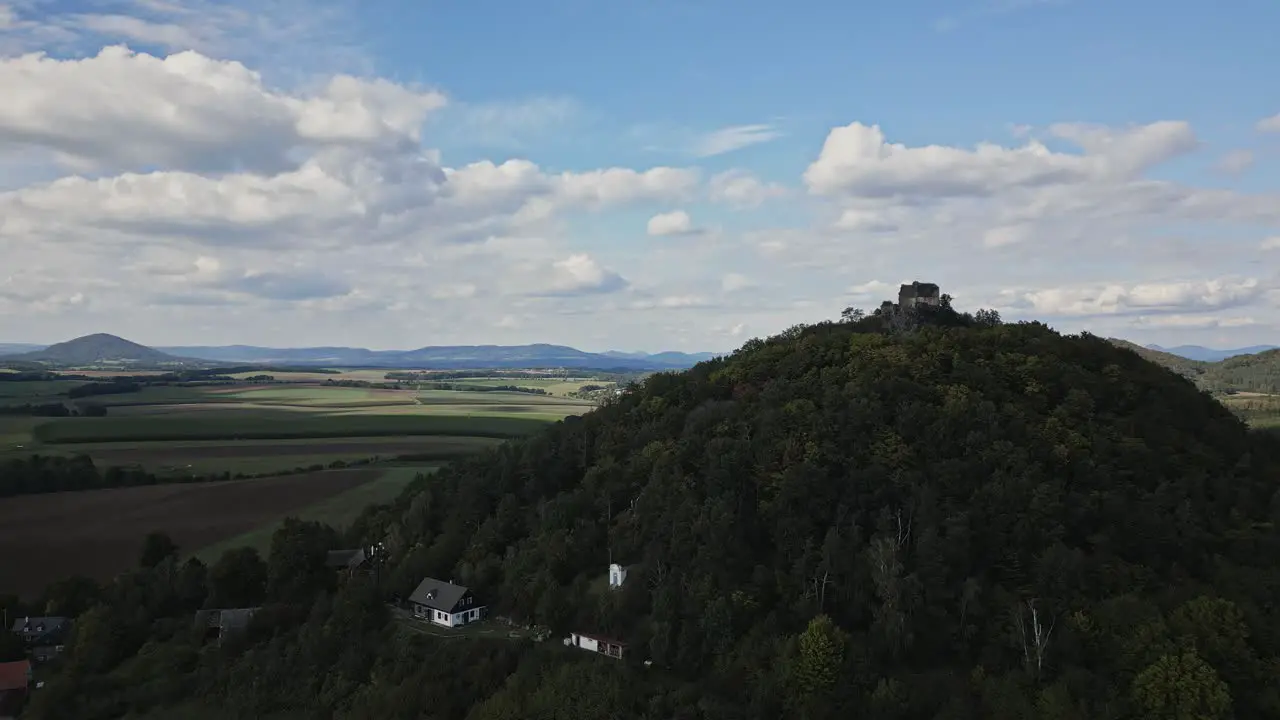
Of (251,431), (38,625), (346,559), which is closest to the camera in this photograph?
(38,625)

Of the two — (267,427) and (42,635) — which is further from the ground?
(267,427)

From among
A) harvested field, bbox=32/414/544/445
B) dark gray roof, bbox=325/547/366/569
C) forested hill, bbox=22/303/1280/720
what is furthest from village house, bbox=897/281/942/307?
harvested field, bbox=32/414/544/445

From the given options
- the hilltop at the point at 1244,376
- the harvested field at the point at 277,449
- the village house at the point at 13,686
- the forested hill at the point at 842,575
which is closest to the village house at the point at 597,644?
the forested hill at the point at 842,575

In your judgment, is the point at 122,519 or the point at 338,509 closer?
the point at 122,519

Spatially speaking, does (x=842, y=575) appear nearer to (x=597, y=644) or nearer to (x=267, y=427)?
(x=597, y=644)

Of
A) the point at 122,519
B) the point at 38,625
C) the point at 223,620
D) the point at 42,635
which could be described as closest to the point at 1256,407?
the point at 223,620

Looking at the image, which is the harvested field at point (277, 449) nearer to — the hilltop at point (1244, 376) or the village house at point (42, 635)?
the village house at point (42, 635)

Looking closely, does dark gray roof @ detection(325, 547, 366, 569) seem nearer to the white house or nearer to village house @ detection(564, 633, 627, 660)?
the white house
